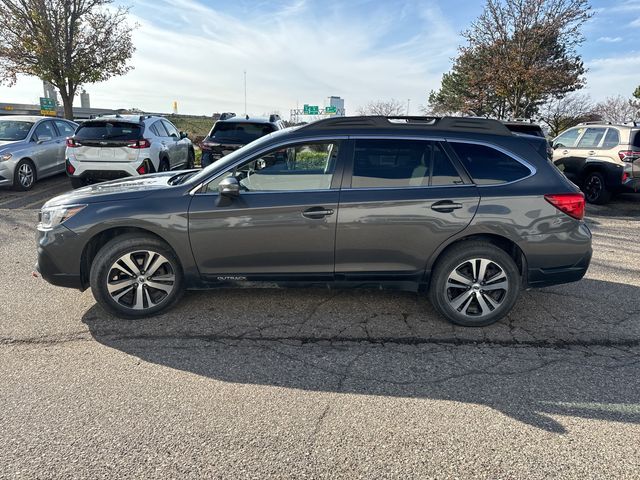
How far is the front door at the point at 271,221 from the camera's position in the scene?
3754mm

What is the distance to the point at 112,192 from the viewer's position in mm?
3979

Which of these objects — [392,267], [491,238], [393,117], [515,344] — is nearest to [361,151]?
[393,117]

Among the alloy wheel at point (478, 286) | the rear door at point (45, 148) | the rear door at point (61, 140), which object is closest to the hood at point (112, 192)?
the alloy wheel at point (478, 286)

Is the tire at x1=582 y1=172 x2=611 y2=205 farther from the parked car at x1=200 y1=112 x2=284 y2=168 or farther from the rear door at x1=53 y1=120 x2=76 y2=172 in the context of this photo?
the rear door at x1=53 y1=120 x2=76 y2=172

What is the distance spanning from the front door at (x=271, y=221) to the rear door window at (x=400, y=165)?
0.24 m

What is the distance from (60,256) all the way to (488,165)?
12.6 ft

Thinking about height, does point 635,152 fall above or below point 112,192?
above

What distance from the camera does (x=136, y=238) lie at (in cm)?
382

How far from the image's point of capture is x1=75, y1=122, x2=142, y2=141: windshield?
8672 millimetres

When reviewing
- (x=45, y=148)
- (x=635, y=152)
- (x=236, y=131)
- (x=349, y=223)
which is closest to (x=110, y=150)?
(x=236, y=131)

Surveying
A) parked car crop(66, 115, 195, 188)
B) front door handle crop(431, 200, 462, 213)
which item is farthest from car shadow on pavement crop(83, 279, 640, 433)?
parked car crop(66, 115, 195, 188)

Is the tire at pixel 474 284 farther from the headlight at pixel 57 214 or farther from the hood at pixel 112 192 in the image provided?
the headlight at pixel 57 214

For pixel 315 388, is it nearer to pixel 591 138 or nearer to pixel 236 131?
pixel 236 131

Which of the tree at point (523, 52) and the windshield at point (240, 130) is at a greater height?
the tree at point (523, 52)
